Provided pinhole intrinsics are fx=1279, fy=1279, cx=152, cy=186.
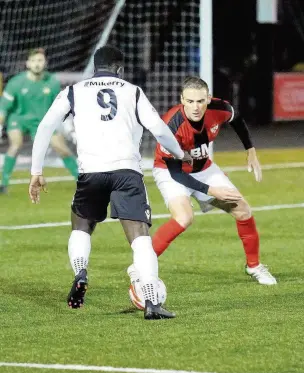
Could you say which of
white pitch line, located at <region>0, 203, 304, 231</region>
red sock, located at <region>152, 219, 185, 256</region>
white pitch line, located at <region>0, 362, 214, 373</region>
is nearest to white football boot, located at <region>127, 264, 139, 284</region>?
red sock, located at <region>152, 219, 185, 256</region>

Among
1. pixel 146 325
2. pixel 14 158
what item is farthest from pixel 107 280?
pixel 14 158

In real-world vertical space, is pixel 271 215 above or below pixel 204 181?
below

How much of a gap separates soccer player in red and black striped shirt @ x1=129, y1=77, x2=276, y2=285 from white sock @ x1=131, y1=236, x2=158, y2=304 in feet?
4.81

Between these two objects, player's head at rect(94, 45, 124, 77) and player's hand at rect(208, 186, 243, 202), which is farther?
player's hand at rect(208, 186, 243, 202)

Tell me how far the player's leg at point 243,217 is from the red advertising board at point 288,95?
15752 millimetres

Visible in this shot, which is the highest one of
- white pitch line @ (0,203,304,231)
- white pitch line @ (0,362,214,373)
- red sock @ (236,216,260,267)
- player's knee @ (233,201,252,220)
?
white pitch line @ (0,362,214,373)

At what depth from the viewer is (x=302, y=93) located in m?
26.3

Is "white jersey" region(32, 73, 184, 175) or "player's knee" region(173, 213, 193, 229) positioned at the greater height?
"white jersey" region(32, 73, 184, 175)

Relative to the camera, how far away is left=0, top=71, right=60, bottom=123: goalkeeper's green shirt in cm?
1727

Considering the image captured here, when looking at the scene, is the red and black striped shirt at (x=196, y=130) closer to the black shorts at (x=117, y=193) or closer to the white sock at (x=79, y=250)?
the black shorts at (x=117, y=193)

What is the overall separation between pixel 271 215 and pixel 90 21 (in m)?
10.7

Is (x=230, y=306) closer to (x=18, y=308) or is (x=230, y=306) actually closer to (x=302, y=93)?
(x=18, y=308)

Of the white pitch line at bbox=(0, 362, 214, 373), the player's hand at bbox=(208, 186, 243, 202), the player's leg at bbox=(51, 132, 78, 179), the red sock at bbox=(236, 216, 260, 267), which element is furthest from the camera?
the player's leg at bbox=(51, 132, 78, 179)

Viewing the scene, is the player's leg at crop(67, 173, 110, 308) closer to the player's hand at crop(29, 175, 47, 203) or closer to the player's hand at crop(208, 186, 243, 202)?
the player's hand at crop(29, 175, 47, 203)
